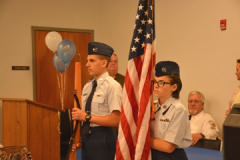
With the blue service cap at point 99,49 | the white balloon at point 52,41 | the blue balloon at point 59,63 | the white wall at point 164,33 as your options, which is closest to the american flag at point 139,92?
the blue service cap at point 99,49

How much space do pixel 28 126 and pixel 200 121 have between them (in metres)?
2.32

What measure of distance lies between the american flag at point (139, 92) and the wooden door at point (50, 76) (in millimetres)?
4642

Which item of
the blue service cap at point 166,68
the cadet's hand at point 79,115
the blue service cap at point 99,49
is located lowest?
the cadet's hand at point 79,115

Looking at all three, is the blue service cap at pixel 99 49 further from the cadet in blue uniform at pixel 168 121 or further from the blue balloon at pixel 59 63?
the blue balloon at pixel 59 63

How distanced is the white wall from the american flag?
123 inches

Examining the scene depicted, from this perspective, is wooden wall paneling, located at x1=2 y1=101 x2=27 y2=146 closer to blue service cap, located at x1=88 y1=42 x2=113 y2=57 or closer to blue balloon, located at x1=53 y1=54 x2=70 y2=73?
blue service cap, located at x1=88 y1=42 x2=113 y2=57

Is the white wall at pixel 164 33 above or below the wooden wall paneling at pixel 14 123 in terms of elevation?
above

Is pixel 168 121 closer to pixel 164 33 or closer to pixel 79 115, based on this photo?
pixel 79 115

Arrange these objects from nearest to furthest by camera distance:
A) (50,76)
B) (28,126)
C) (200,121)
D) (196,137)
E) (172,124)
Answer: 1. (172,124)
2. (28,126)
3. (196,137)
4. (200,121)
5. (50,76)

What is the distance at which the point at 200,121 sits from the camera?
15.0 ft

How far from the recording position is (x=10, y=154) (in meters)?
2.49

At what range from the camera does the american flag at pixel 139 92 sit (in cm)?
155

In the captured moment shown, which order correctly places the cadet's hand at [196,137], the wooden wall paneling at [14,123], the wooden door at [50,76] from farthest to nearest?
1. the wooden door at [50,76]
2. the cadet's hand at [196,137]
3. the wooden wall paneling at [14,123]

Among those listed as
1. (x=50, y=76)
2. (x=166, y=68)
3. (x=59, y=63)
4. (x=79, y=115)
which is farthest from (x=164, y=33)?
(x=166, y=68)
